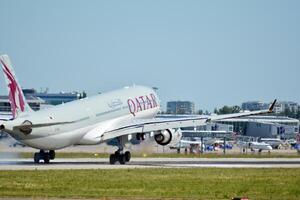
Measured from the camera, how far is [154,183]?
5075 centimetres

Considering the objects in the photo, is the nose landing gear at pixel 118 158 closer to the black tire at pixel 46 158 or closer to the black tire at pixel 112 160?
the black tire at pixel 112 160

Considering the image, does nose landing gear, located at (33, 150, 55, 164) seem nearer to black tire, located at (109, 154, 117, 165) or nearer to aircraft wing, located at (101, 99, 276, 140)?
black tire, located at (109, 154, 117, 165)

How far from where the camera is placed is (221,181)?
52.7 meters

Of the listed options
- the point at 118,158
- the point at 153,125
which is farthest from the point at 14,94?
the point at 153,125

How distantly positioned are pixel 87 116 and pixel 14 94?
8.50 metres

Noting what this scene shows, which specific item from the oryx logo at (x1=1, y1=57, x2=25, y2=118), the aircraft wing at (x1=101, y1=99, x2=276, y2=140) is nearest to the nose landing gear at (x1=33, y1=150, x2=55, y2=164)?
the aircraft wing at (x1=101, y1=99, x2=276, y2=140)

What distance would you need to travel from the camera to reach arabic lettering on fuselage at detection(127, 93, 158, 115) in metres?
83.0

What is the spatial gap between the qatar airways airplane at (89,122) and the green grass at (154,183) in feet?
Answer: 33.0

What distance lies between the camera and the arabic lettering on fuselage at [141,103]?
8300cm

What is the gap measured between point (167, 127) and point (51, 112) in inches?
386

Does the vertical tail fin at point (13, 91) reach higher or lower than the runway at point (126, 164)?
higher

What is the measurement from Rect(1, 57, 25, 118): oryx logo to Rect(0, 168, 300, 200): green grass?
10689mm

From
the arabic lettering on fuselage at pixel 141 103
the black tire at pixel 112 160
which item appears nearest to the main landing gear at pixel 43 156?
the black tire at pixel 112 160

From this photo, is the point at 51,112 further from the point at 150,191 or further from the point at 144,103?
the point at 150,191
